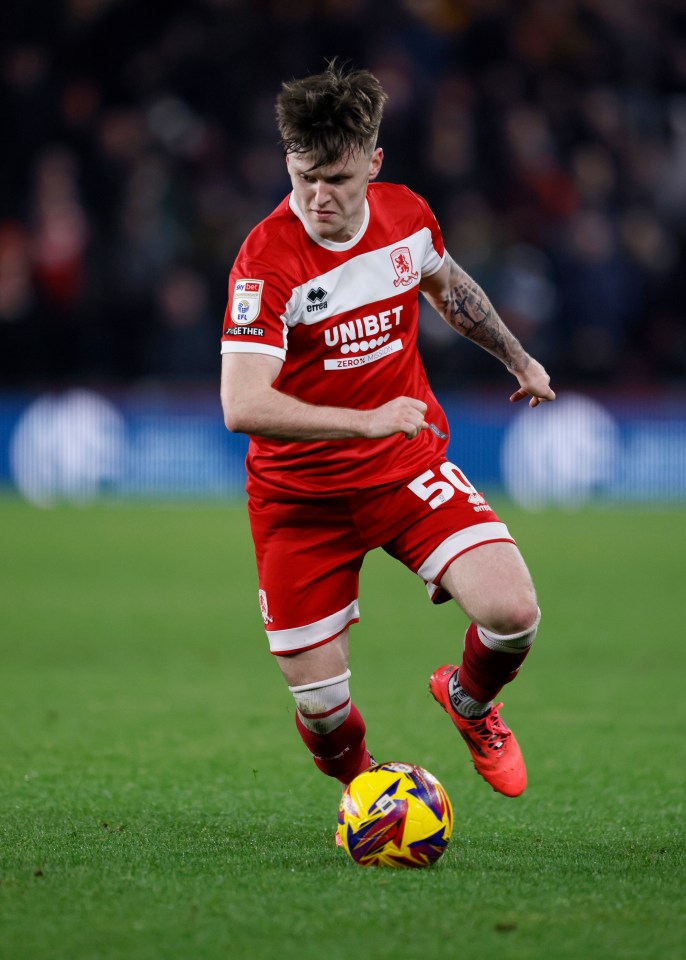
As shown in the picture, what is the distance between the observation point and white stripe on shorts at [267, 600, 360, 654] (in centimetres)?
484

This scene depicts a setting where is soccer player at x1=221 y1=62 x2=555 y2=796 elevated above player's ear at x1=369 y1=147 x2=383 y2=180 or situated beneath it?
situated beneath

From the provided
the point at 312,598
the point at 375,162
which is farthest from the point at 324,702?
the point at 375,162

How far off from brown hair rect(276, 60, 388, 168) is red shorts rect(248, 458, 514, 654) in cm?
109

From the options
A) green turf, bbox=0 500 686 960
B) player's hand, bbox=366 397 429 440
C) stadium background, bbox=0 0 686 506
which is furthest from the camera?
stadium background, bbox=0 0 686 506

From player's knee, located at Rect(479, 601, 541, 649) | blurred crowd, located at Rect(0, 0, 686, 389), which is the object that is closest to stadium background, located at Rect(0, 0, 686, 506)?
blurred crowd, located at Rect(0, 0, 686, 389)

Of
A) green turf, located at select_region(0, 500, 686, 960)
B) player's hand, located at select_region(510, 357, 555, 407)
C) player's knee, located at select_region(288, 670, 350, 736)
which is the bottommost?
green turf, located at select_region(0, 500, 686, 960)

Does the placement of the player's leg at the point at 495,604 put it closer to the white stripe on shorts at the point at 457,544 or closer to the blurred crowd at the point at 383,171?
the white stripe on shorts at the point at 457,544

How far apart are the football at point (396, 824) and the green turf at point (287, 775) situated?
0.09 meters

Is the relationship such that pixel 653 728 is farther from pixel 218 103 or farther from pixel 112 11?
pixel 112 11

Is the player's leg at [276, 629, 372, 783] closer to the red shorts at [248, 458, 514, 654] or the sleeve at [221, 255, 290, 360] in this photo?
the red shorts at [248, 458, 514, 654]

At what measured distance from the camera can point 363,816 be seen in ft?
14.3

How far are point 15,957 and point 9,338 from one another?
13472 millimetres

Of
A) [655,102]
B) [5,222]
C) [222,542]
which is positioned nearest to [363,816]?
[222,542]

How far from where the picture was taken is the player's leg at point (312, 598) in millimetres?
4836
